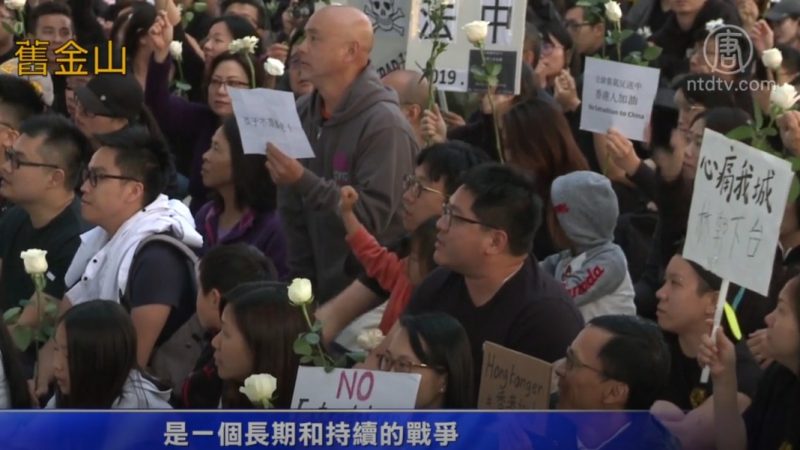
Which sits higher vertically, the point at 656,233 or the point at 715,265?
the point at 715,265

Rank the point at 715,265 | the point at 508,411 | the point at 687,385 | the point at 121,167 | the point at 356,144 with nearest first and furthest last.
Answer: the point at 508,411, the point at 715,265, the point at 687,385, the point at 121,167, the point at 356,144

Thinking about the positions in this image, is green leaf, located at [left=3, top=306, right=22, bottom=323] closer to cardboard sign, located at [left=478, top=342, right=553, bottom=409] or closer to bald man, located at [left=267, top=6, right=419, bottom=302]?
bald man, located at [left=267, top=6, right=419, bottom=302]

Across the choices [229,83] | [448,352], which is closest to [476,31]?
[229,83]

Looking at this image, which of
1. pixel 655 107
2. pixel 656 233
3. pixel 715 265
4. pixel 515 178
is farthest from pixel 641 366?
pixel 655 107

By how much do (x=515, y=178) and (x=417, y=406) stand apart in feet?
3.35

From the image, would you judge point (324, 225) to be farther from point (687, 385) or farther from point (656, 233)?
point (687, 385)

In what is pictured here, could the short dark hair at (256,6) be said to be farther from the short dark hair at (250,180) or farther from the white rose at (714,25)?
the short dark hair at (250,180)

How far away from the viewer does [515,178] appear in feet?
18.5

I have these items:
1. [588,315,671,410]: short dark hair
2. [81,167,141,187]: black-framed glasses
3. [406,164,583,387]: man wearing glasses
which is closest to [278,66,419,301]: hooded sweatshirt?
[81,167,141,187]: black-framed glasses

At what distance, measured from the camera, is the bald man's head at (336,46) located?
739 cm

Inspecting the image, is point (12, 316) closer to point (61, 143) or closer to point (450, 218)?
point (61, 143)

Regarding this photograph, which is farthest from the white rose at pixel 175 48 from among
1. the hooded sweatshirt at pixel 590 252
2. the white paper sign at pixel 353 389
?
the white paper sign at pixel 353 389

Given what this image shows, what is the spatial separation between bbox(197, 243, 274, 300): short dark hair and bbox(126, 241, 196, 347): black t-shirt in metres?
0.25

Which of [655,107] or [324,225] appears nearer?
[324,225]
